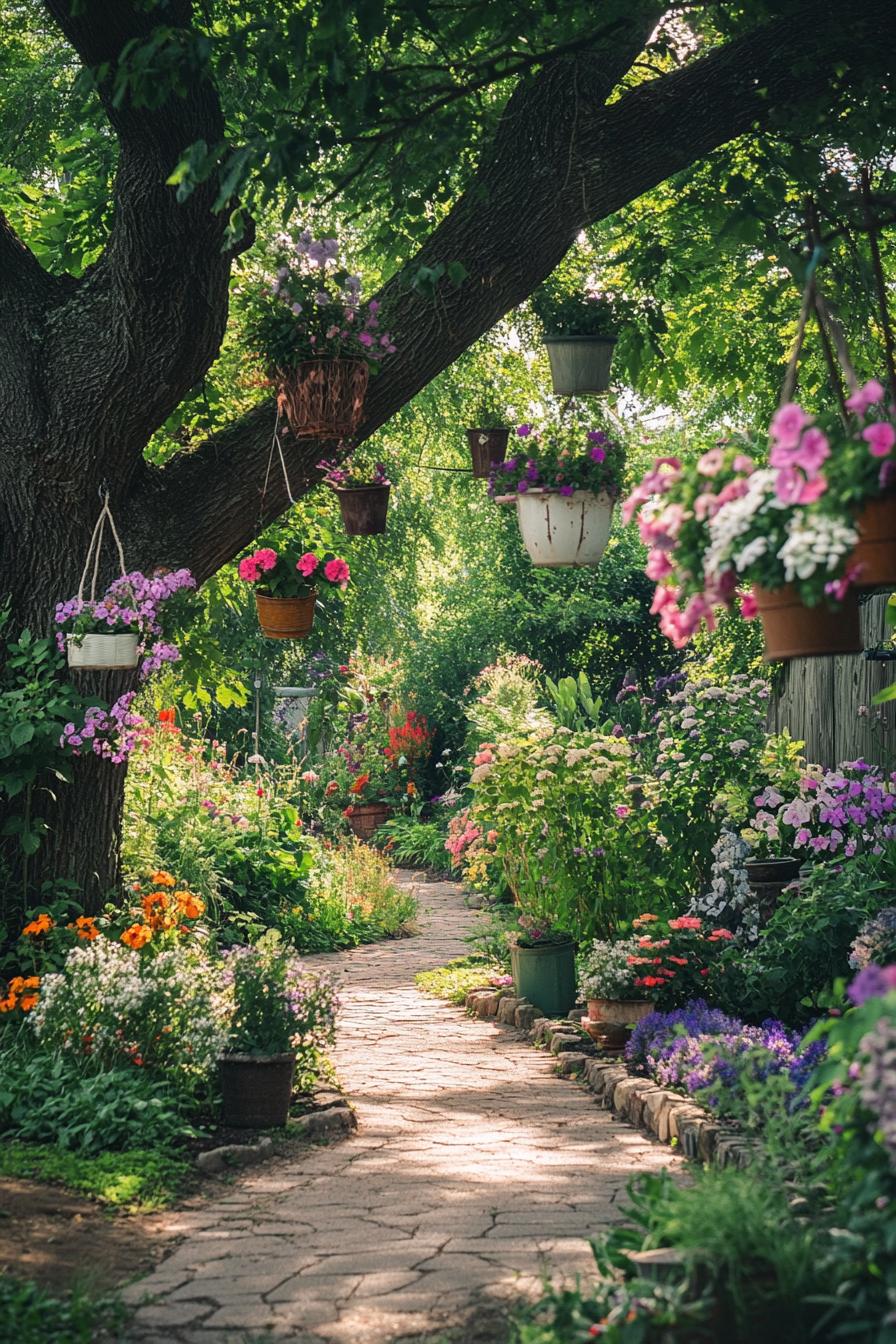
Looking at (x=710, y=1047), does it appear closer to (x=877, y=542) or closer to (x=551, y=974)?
(x=877, y=542)

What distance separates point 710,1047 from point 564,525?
2.61 metres

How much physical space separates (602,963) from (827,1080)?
155 inches

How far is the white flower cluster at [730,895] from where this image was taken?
693 centimetres

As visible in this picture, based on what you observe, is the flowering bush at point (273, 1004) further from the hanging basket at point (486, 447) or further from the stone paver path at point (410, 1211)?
the hanging basket at point (486, 447)

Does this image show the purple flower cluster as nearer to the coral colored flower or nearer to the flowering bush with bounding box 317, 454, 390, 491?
the coral colored flower

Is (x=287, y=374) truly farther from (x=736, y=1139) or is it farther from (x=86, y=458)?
(x=736, y=1139)

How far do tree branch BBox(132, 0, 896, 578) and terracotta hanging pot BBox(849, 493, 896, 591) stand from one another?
330 centimetres

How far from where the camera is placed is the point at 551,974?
24.8ft

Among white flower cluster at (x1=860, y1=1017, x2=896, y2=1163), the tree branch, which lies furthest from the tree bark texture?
white flower cluster at (x1=860, y1=1017, x2=896, y2=1163)

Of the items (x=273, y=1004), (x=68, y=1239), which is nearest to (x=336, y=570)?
(x=273, y=1004)

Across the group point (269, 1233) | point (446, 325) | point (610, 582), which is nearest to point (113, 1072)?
point (269, 1233)

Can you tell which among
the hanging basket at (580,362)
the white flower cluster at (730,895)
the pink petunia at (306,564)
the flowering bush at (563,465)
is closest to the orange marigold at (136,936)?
the pink petunia at (306,564)

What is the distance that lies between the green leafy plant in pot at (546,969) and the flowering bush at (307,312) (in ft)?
10.6

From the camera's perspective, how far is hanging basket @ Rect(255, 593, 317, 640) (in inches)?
261
